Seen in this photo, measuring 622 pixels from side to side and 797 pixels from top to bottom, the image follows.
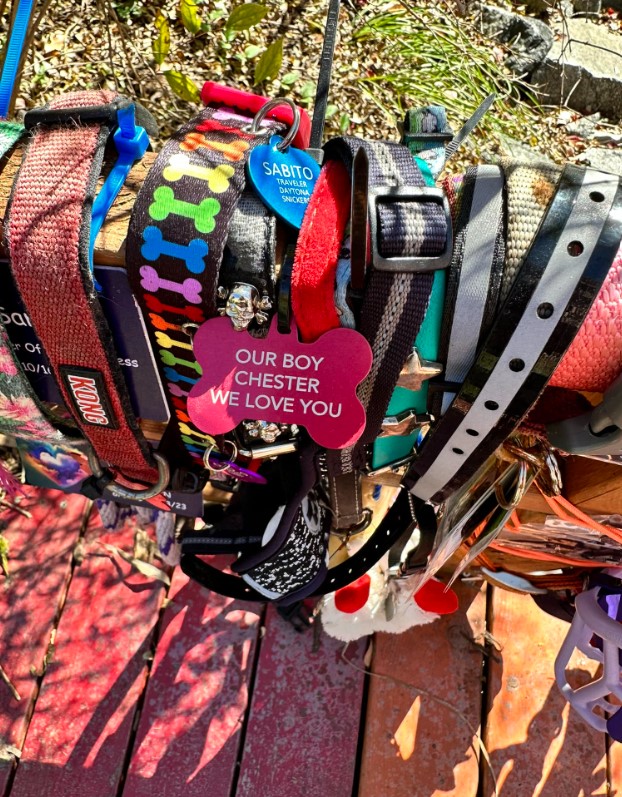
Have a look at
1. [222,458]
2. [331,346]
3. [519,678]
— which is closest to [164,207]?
[331,346]

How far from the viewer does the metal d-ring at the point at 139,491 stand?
93 cm

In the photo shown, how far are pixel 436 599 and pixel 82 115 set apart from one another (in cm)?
107

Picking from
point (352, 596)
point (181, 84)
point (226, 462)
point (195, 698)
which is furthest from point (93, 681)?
point (181, 84)

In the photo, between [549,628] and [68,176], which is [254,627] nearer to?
[549,628]

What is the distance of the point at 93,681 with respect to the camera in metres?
1.46

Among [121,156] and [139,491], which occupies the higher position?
[121,156]

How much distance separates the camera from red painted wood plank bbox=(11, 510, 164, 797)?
1.37 meters

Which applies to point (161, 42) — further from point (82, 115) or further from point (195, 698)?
point (195, 698)

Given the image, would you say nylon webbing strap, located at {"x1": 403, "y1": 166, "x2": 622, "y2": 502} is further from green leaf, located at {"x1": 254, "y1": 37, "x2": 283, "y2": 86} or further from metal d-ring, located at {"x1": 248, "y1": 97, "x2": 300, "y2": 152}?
green leaf, located at {"x1": 254, "y1": 37, "x2": 283, "y2": 86}

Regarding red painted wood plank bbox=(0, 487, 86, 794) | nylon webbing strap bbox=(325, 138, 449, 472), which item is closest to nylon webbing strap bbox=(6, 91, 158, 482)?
nylon webbing strap bbox=(325, 138, 449, 472)

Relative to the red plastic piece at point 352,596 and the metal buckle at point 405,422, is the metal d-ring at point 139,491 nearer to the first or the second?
the metal buckle at point 405,422

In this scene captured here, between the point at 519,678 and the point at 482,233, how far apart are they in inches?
44.7

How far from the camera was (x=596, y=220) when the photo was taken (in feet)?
2.16

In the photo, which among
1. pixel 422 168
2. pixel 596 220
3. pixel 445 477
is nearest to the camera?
pixel 596 220
